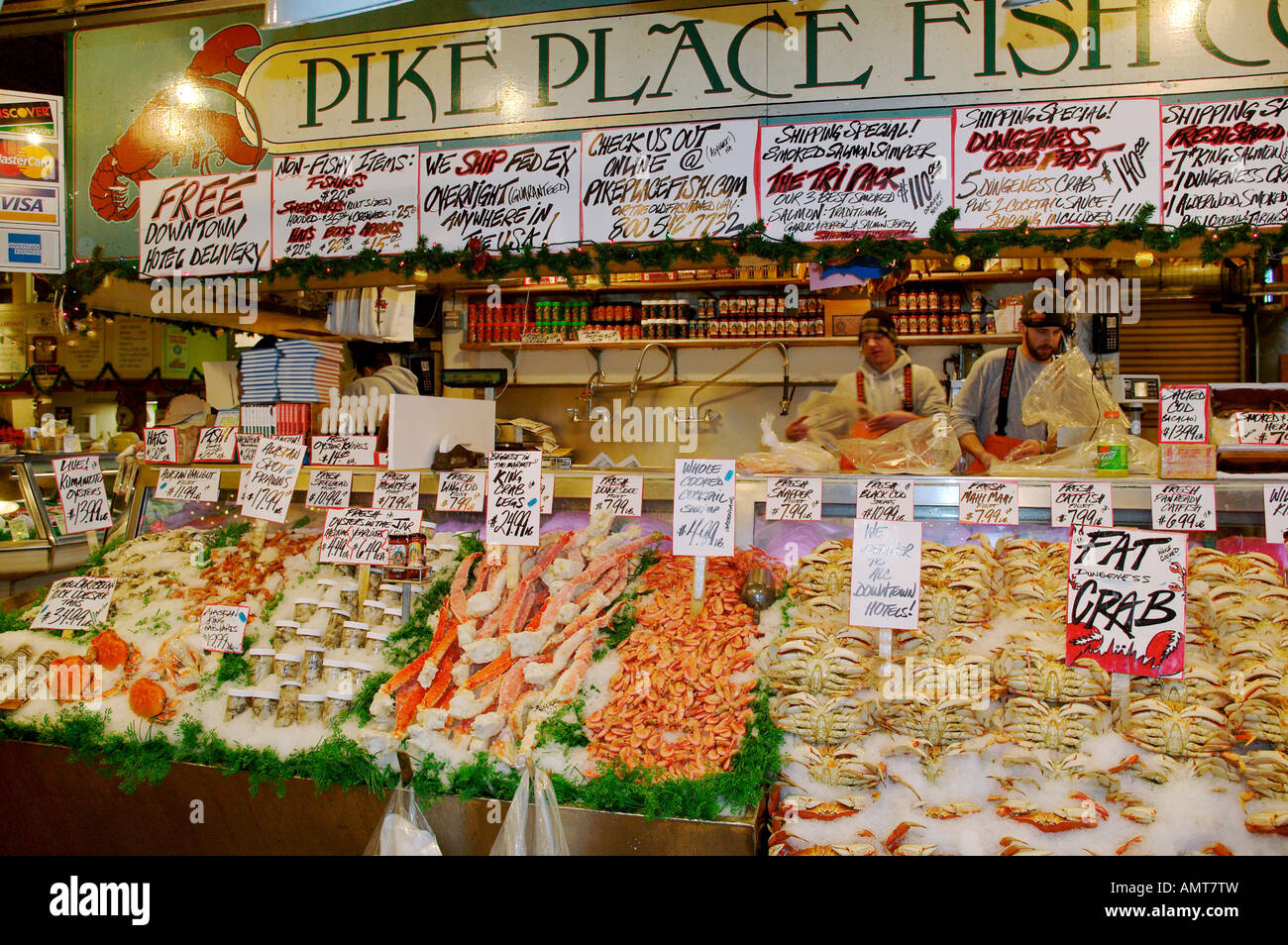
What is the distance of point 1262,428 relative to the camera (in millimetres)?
2447

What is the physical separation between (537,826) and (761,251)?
2.15m

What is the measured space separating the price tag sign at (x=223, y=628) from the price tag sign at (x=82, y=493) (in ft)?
2.79

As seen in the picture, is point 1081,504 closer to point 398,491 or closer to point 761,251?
point 761,251

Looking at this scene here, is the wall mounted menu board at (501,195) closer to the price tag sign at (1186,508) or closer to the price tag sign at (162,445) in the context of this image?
the price tag sign at (162,445)

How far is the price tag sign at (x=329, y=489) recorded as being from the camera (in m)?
2.94

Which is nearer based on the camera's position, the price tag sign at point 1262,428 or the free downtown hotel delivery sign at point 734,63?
the price tag sign at point 1262,428

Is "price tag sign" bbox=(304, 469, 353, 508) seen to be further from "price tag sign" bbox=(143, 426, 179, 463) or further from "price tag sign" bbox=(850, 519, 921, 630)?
"price tag sign" bbox=(850, 519, 921, 630)

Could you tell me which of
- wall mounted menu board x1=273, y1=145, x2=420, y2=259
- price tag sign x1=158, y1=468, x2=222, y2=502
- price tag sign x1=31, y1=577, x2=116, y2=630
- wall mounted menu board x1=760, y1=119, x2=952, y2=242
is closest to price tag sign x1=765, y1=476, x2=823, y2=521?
wall mounted menu board x1=760, y1=119, x2=952, y2=242

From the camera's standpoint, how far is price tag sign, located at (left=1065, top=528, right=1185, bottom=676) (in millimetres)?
1907

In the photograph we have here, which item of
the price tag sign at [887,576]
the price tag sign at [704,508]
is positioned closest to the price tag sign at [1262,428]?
the price tag sign at [887,576]

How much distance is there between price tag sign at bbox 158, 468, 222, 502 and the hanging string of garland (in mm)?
935

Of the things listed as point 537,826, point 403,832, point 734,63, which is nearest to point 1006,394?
point 734,63

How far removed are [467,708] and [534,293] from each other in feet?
18.3
